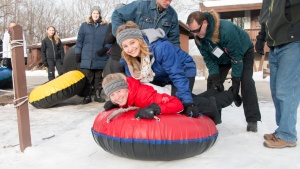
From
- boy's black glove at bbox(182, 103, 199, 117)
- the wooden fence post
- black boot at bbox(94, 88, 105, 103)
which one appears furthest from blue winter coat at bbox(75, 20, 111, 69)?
boy's black glove at bbox(182, 103, 199, 117)

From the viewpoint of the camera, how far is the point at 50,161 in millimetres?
2984

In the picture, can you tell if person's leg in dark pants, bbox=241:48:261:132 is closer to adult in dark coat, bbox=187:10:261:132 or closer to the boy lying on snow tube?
adult in dark coat, bbox=187:10:261:132

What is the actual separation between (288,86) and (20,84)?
8.48ft

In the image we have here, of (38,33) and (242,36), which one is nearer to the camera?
(242,36)

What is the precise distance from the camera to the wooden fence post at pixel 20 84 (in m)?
3.26

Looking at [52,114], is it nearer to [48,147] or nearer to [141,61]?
[48,147]

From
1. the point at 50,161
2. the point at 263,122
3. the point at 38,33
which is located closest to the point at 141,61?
the point at 50,161

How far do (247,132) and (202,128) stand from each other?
122cm

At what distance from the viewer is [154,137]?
2.70 meters

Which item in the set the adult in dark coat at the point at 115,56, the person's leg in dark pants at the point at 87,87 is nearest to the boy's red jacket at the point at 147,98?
the adult in dark coat at the point at 115,56

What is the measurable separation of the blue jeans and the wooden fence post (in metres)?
2.49

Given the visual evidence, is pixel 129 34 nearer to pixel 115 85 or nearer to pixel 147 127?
pixel 115 85

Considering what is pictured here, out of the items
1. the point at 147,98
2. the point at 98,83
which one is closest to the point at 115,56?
the point at 98,83

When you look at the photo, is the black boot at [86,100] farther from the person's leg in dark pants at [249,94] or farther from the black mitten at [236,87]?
the person's leg in dark pants at [249,94]
